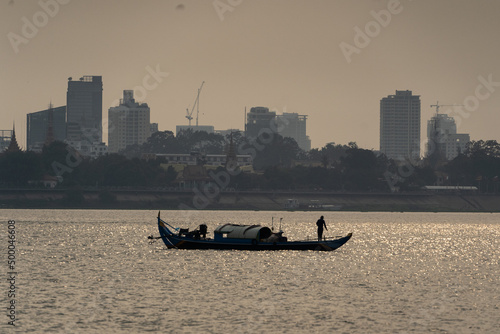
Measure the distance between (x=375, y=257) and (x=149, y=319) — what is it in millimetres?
55038

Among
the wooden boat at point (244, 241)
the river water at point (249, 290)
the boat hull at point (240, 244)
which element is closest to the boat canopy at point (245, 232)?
the wooden boat at point (244, 241)

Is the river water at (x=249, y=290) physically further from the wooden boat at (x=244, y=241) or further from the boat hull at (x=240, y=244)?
Result: the wooden boat at (x=244, y=241)

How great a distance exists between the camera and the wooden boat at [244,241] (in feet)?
378

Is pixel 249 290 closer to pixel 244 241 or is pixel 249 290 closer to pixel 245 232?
pixel 244 241

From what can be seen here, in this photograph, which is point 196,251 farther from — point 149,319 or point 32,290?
point 149,319

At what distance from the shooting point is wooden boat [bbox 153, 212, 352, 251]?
11519 cm

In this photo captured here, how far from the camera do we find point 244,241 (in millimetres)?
115500

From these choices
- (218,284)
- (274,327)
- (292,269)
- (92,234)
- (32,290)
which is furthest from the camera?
(92,234)

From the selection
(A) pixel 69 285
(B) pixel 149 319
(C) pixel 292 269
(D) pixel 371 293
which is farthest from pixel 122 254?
(B) pixel 149 319

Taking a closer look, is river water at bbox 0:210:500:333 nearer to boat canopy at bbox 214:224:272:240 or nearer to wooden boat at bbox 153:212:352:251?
wooden boat at bbox 153:212:352:251

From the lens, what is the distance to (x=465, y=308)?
7206 cm

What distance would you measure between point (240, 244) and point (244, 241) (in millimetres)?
537

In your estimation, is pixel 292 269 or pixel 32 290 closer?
pixel 32 290

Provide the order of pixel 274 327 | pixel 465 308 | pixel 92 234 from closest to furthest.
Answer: pixel 274 327
pixel 465 308
pixel 92 234
